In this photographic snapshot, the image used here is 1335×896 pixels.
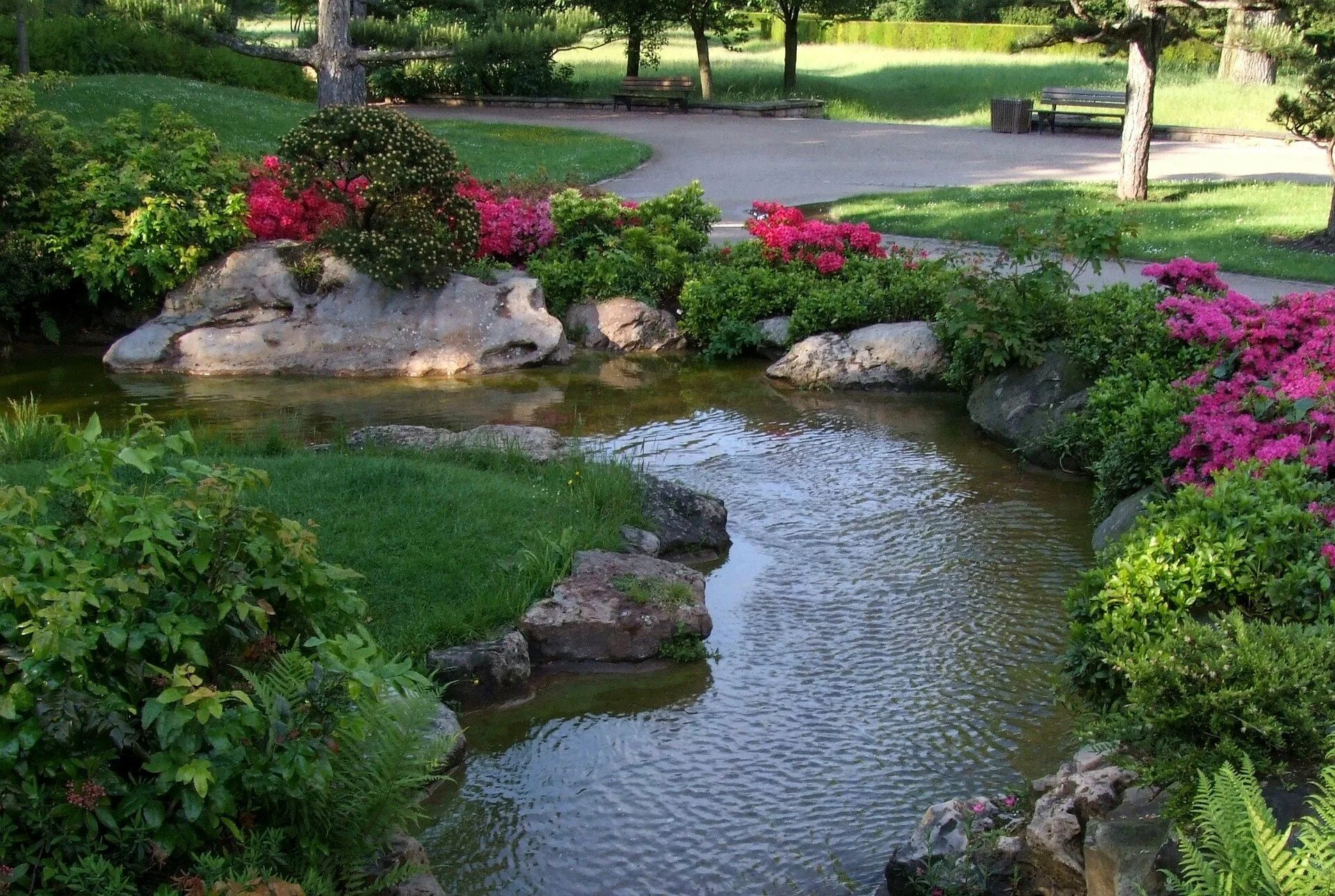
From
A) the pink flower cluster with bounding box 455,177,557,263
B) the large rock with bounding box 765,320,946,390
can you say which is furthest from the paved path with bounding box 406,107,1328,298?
the large rock with bounding box 765,320,946,390

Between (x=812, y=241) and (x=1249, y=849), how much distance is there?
10453 mm

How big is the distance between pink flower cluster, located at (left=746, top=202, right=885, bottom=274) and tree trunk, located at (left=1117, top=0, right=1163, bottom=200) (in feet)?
20.2

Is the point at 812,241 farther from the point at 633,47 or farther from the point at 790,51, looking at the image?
the point at 633,47

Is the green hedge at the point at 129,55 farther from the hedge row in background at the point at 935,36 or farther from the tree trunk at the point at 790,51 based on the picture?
the hedge row in background at the point at 935,36

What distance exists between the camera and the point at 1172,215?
1733 centimetres

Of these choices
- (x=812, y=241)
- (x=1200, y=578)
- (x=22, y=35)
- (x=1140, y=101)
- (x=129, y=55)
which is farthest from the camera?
(x=129, y=55)

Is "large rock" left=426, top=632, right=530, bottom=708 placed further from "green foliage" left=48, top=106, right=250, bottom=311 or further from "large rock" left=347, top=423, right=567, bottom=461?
"green foliage" left=48, top=106, right=250, bottom=311

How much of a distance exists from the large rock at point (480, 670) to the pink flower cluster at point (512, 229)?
8.05m

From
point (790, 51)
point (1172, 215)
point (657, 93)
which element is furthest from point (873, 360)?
point (790, 51)

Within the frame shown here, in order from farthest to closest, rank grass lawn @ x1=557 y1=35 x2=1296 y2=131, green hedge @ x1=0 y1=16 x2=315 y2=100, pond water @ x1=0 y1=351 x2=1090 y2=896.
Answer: grass lawn @ x1=557 y1=35 x2=1296 y2=131 < green hedge @ x1=0 y1=16 x2=315 y2=100 < pond water @ x1=0 y1=351 x2=1090 y2=896

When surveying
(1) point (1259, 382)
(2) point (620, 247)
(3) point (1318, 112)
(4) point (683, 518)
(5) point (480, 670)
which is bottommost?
(5) point (480, 670)

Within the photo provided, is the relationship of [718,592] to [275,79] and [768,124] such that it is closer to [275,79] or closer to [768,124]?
[768,124]

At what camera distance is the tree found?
1577 centimetres

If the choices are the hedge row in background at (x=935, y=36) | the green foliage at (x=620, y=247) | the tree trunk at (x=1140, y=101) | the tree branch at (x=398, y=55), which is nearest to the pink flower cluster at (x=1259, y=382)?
the green foliage at (x=620, y=247)
